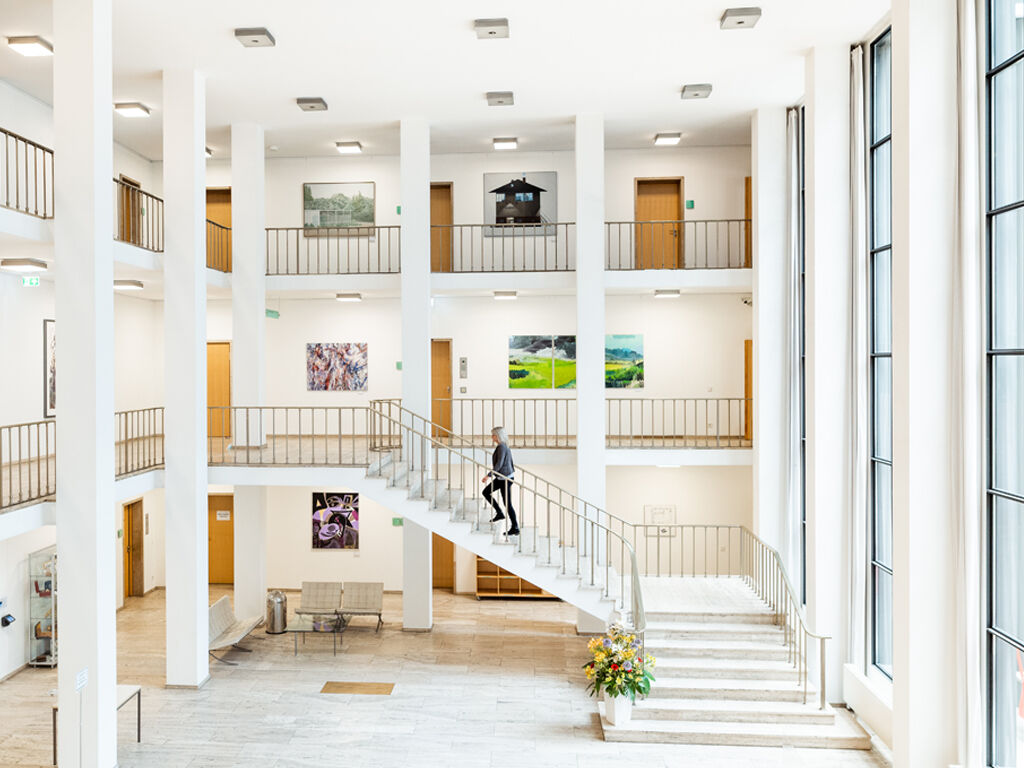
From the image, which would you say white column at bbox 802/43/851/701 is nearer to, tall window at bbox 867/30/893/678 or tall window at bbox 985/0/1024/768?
tall window at bbox 867/30/893/678

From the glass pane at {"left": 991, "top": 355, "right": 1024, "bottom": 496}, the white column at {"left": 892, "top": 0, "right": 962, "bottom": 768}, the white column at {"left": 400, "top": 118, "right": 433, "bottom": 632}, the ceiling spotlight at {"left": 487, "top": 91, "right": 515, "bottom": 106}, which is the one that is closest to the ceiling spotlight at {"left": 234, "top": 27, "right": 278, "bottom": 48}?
the ceiling spotlight at {"left": 487, "top": 91, "right": 515, "bottom": 106}

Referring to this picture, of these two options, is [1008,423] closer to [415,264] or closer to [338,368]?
[415,264]

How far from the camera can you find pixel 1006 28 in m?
6.10

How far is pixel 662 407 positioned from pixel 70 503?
399 inches

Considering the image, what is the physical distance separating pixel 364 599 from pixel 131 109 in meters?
8.45

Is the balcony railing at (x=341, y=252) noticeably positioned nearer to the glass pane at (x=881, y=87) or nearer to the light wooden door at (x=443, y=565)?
the light wooden door at (x=443, y=565)

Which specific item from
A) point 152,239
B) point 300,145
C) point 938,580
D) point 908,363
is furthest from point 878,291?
point 152,239

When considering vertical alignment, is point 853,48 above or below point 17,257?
above

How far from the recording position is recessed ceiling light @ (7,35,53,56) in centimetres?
866

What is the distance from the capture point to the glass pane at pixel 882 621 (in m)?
8.70

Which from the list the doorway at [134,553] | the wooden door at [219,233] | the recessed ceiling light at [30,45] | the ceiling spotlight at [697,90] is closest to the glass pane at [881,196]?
the ceiling spotlight at [697,90]

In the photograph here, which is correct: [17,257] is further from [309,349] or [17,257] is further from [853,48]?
[853,48]

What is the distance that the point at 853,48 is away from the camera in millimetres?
9219

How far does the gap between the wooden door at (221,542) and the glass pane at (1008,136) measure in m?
14.2
